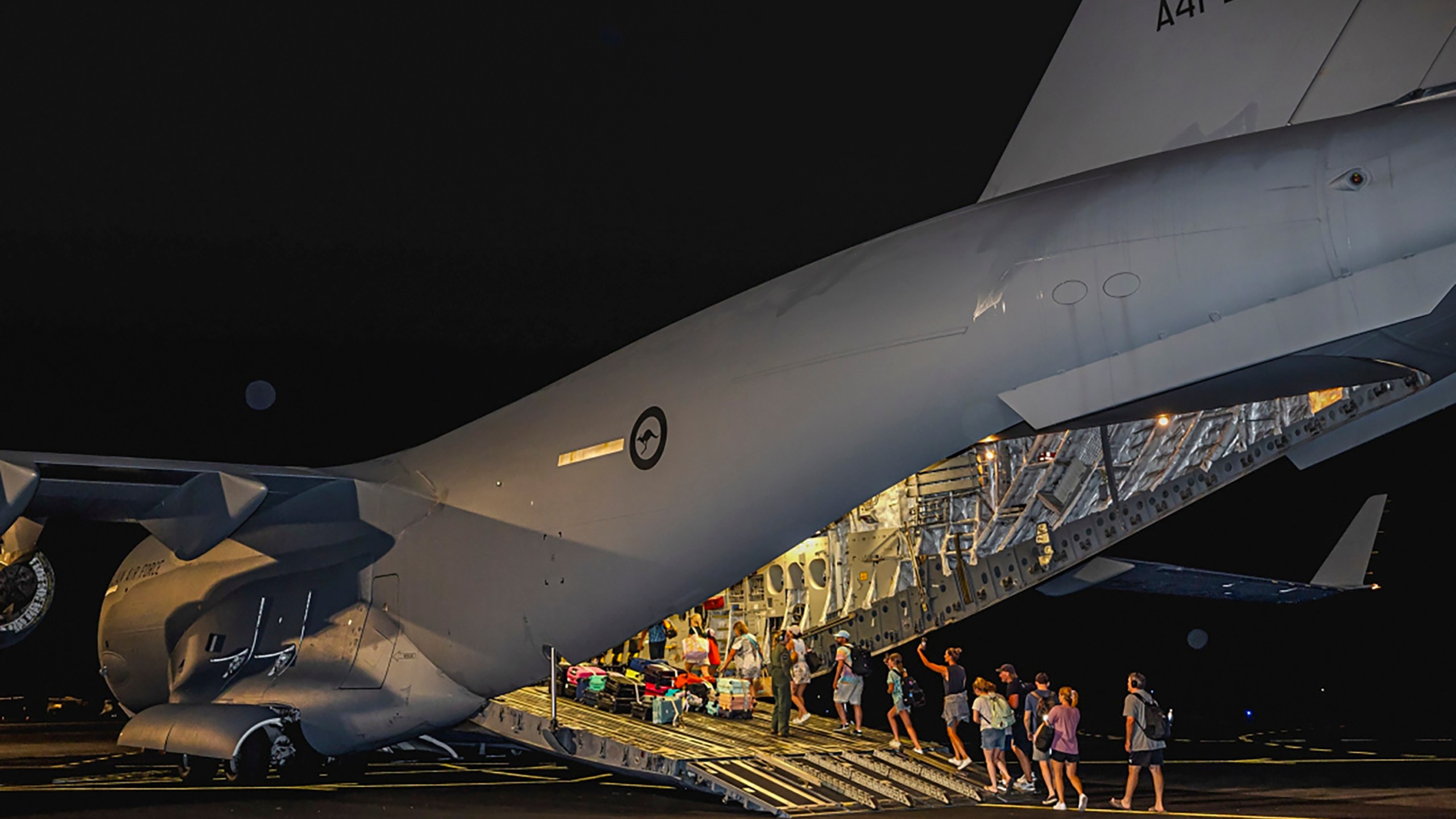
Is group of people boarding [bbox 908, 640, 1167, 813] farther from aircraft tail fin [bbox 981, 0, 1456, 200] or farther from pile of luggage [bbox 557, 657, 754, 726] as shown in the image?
aircraft tail fin [bbox 981, 0, 1456, 200]

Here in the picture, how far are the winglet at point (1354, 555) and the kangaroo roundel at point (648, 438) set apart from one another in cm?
1399

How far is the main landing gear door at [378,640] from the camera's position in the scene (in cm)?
1177

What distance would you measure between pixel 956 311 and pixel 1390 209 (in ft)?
8.14

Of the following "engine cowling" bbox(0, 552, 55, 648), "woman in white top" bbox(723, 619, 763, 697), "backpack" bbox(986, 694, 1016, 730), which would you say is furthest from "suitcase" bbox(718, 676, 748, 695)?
"engine cowling" bbox(0, 552, 55, 648)

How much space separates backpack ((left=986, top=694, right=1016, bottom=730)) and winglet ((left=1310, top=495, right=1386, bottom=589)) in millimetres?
10186

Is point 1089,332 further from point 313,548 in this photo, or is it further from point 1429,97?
point 313,548

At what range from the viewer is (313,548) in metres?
12.9

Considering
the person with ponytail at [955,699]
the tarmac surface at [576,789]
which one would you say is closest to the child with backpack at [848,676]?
the person with ponytail at [955,699]

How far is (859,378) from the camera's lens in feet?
26.7

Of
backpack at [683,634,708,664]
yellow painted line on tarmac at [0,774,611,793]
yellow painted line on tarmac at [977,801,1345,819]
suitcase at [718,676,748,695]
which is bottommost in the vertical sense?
yellow painted line on tarmac at [977,801,1345,819]

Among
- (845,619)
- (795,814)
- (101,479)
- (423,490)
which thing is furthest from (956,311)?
(845,619)

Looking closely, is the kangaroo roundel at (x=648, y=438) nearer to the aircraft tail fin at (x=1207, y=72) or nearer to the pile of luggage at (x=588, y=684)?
the aircraft tail fin at (x=1207, y=72)

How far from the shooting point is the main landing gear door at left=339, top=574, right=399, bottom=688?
11773 millimetres

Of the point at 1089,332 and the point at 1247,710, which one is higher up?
the point at 1089,332
